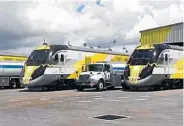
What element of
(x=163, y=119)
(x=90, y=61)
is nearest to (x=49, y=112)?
(x=163, y=119)

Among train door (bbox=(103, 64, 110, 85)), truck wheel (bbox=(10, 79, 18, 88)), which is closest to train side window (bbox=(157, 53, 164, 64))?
train door (bbox=(103, 64, 110, 85))

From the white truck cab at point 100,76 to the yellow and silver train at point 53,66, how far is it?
182 centimetres

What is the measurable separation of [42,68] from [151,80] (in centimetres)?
764

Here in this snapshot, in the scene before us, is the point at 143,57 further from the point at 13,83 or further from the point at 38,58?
the point at 13,83

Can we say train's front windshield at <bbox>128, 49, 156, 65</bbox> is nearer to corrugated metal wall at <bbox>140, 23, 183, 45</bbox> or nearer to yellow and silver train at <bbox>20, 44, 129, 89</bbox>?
yellow and silver train at <bbox>20, 44, 129, 89</bbox>

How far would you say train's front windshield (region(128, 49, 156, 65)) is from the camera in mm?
27016

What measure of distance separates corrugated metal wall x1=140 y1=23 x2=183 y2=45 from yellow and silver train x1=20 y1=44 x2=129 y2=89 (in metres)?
13.1

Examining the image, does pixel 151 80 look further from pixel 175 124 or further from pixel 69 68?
pixel 175 124

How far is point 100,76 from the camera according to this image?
28.2 metres

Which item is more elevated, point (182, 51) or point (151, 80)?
point (182, 51)

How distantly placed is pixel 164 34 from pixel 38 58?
1847 centimetres

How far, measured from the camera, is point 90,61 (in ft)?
106

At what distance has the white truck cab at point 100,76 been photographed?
2775 centimetres

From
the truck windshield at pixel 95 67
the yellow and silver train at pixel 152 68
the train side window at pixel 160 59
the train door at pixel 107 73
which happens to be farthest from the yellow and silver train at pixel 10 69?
the train side window at pixel 160 59
